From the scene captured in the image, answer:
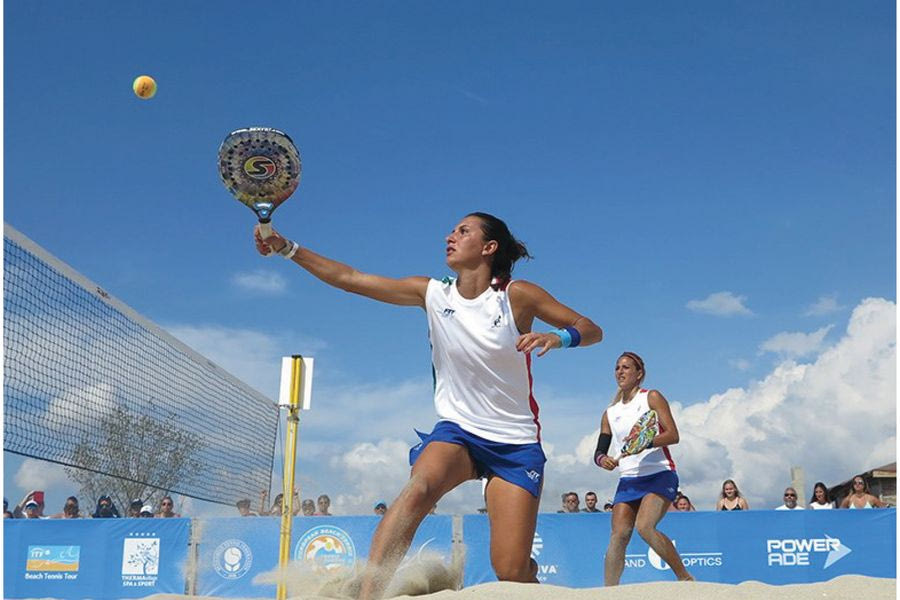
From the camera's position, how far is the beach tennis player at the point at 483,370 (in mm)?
4961

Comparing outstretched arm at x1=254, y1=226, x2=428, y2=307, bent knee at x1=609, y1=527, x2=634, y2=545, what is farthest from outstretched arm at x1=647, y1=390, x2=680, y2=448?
outstretched arm at x1=254, y1=226, x2=428, y2=307

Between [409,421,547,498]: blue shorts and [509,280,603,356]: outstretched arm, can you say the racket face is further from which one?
[409,421,547,498]: blue shorts

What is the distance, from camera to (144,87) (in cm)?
936

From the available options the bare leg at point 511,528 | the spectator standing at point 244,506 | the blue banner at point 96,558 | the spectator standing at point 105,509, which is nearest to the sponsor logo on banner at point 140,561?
the blue banner at point 96,558

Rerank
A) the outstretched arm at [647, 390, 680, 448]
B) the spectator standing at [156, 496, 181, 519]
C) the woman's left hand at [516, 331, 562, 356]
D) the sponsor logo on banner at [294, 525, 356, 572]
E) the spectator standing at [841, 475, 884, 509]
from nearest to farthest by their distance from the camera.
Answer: the woman's left hand at [516, 331, 562, 356], the outstretched arm at [647, 390, 680, 448], the spectator standing at [841, 475, 884, 509], the sponsor logo on banner at [294, 525, 356, 572], the spectator standing at [156, 496, 181, 519]

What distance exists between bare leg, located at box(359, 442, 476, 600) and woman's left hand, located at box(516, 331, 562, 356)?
28.5 inches

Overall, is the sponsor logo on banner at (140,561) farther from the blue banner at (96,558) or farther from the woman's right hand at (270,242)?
the woman's right hand at (270,242)

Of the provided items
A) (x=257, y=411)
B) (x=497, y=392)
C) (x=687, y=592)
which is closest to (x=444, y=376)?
(x=497, y=392)

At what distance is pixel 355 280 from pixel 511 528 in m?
1.55

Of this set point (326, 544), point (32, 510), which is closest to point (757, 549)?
point (326, 544)

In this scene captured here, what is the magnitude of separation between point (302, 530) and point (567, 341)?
8160mm

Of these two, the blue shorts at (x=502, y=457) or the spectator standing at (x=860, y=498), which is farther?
the spectator standing at (x=860, y=498)

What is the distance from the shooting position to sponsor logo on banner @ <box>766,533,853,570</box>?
444 inches

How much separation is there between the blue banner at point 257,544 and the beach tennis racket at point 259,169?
7.15m
